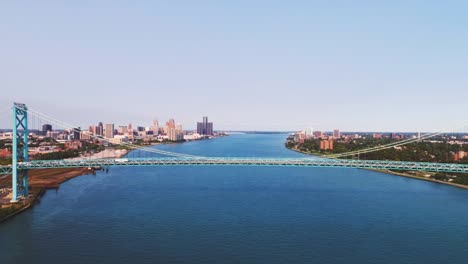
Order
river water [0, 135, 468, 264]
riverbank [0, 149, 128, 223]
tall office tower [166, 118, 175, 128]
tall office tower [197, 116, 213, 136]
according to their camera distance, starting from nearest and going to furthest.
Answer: river water [0, 135, 468, 264] < riverbank [0, 149, 128, 223] < tall office tower [166, 118, 175, 128] < tall office tower [197, 116, 213, 136]

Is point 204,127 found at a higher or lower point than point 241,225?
higher

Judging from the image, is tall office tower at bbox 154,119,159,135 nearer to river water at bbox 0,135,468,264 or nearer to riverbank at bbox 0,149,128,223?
riverbank at bbox 0,149,128,223

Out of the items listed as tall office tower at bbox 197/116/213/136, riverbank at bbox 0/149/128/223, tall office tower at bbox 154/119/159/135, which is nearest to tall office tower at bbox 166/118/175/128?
tall office tower at bbox 154/119/159/135

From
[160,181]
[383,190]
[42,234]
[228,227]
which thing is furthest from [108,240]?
[383,190]

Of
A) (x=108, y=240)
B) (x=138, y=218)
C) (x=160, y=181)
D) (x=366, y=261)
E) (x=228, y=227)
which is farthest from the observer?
(x=160, y=181)

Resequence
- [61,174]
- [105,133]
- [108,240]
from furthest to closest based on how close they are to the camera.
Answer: [105,133]
[61,174]
[108,240]

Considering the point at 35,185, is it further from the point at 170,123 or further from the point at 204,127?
the point at 204,127

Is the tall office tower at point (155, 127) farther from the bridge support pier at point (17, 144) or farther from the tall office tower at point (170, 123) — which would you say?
the bridge support pier at point (17, 144)

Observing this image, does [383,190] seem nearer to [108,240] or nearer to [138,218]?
[138,218]

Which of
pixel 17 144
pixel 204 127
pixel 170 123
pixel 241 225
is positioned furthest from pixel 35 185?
pixel 204 127
